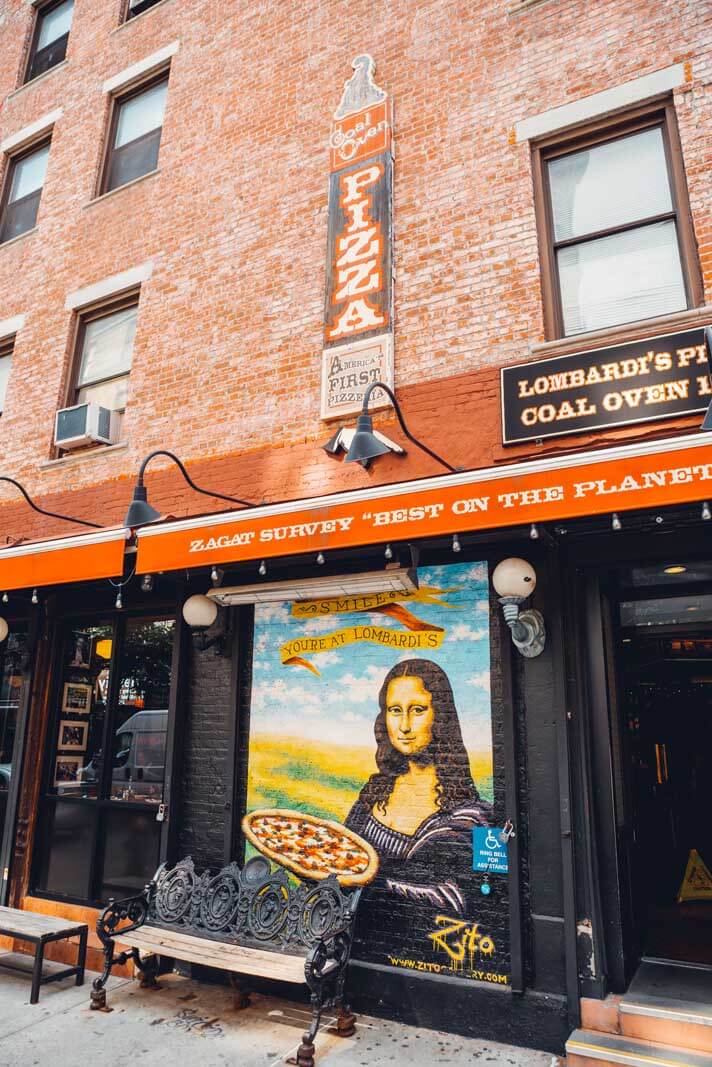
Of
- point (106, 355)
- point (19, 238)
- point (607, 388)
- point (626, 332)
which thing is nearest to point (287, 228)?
point (106, 355)

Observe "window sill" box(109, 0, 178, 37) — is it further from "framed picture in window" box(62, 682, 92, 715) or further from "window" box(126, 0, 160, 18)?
"framed picture in window" box(62, 682, 92, 715)

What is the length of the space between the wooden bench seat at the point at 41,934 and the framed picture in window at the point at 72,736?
1.76 meters

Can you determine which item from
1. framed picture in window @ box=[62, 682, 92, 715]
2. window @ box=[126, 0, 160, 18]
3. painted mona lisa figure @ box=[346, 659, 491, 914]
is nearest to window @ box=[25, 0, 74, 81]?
window @ box=[126, 0, 160, 18]

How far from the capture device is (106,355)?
8898 millimetres

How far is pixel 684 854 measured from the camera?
7.71 m

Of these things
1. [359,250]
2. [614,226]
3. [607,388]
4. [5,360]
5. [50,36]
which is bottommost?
[607,388]

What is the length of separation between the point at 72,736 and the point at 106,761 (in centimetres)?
70

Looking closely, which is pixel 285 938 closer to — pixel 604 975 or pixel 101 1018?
pixel 101 1018

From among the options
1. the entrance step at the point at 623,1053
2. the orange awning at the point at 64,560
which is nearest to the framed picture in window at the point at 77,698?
the orange awning at the point at 64,560

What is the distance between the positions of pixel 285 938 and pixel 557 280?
5593mm

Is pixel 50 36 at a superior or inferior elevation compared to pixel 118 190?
superior

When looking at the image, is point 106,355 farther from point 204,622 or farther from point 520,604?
point 520,604

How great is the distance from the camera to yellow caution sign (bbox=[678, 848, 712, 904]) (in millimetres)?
7141

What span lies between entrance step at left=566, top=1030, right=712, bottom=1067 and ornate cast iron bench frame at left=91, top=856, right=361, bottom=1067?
1.55 m
